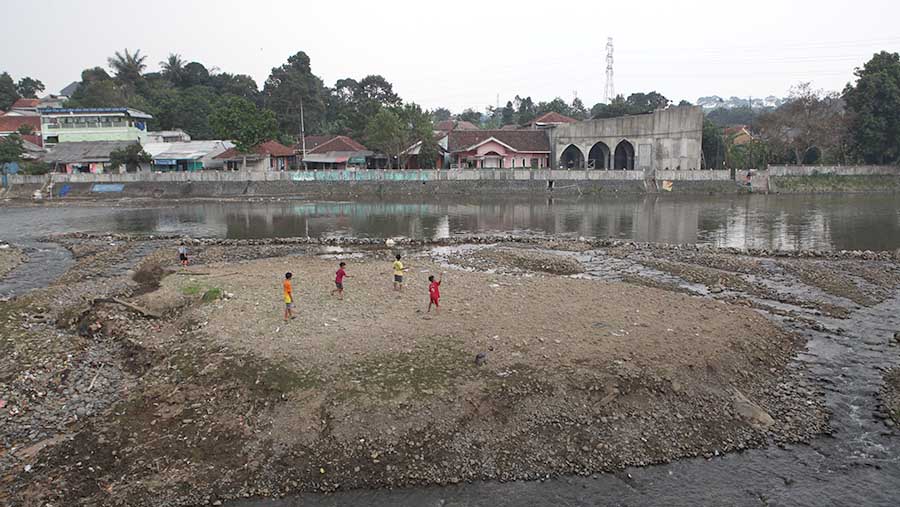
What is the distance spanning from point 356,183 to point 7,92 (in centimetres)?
7363

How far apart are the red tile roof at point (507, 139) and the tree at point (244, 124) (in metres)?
19.8

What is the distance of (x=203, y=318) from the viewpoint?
15.6 meters

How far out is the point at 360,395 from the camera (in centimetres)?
1116

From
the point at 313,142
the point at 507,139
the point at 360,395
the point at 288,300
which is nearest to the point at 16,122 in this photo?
the point at 313,142

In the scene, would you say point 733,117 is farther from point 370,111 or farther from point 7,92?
point 7,92

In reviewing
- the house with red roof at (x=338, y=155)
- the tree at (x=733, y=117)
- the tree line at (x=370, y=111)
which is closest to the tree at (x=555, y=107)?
the tree line at (x=370, y=111)

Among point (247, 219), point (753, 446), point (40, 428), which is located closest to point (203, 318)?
point (40, 428)

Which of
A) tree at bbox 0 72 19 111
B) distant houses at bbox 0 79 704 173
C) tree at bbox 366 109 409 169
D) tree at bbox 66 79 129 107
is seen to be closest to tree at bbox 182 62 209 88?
tree at bbox 66 79 129 107

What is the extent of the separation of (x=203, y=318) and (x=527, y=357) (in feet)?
27.9

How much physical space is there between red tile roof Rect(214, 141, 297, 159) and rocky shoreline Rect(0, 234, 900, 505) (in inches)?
1896

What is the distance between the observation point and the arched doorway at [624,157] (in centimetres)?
6731

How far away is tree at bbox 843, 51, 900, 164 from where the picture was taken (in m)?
57.9

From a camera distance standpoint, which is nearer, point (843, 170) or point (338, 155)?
point (843, 170)

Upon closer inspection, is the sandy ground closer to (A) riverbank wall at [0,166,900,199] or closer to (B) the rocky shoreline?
(B) the rocky shoreline
